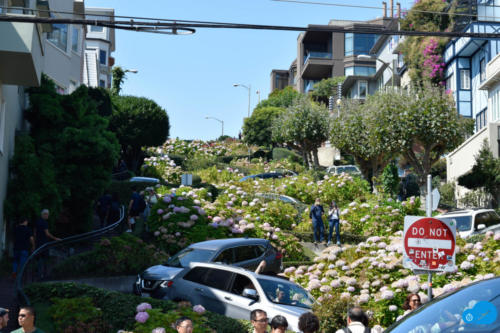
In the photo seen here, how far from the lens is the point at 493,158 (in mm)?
33188

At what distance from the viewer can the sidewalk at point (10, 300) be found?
465 inches

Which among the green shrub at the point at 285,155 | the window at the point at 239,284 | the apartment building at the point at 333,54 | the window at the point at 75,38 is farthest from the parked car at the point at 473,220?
the apartment building at the point at 333,54

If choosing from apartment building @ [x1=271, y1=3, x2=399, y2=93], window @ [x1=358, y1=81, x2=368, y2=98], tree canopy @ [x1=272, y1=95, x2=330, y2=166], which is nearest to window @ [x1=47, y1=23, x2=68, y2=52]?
tree canopy @ [x1=272, y1=95, x2=330, y2=166]

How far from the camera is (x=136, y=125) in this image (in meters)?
45.1

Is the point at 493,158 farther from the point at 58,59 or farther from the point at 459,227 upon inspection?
the point at 58,59

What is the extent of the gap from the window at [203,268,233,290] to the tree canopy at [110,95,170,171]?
32.4 m

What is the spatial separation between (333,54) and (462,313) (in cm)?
8556

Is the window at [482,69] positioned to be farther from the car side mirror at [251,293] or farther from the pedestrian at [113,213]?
the car side mirror at [251,293]

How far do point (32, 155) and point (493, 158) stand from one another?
22.0 metres

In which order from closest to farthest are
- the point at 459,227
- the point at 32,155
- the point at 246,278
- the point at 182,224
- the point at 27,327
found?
the point at 27,327, the point at 246,278, the point at 32,155, the point at 182,224, the point at 459,227

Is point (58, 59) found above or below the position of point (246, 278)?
above

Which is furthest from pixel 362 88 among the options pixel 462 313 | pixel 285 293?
pixel 462 313

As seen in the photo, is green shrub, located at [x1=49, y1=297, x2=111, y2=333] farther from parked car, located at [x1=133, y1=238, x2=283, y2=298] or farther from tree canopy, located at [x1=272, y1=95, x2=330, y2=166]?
tree canopy, located at [x1=272, y1=95, x2=330, y2=166]

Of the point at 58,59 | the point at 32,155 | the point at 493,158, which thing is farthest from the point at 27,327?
the point at 493,158
